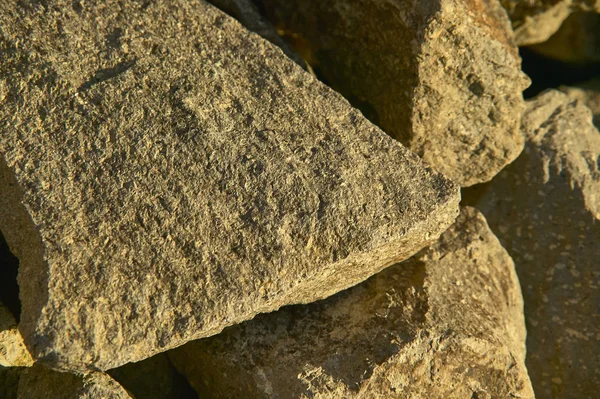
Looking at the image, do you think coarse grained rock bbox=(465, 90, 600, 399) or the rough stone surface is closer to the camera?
the rough stone surface

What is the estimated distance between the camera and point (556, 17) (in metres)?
2.14

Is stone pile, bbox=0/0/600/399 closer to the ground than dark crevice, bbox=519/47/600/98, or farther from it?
closer to the ground

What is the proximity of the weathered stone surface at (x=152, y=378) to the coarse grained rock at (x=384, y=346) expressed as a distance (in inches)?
2.4

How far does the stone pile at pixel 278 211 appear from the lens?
122cm

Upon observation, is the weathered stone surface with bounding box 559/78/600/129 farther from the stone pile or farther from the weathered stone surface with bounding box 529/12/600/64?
the stone pile

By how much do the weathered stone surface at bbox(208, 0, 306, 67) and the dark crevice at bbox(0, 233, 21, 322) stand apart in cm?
86

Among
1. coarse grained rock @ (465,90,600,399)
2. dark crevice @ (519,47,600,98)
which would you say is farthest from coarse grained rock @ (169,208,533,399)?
dark crevice @ (519,47,600,98)

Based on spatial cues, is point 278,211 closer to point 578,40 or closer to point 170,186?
point 170,186

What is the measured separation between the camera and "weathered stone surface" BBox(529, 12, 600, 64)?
2.28 meters

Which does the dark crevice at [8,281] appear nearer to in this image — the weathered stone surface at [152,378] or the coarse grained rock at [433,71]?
the weathered stone surface at [152,378]

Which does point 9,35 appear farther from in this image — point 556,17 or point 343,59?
point 556,17

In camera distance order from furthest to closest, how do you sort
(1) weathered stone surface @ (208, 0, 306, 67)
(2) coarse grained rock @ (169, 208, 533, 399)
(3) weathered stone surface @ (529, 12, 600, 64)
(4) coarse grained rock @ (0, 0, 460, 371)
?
(3) weathered stone surface @ (529, 12, 600, 64), (1) weathered stone surface @ (208, 0, 306, 67), (2) coarse grained rock @ (169, 208, 533, 399), (4) coarse grained rock @ (0, 0, 460, 371)

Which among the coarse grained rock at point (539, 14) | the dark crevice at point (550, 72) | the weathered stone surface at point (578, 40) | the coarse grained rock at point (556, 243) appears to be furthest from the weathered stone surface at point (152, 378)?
the weathered stone surface at point (578, 40)

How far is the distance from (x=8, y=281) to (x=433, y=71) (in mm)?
1194
